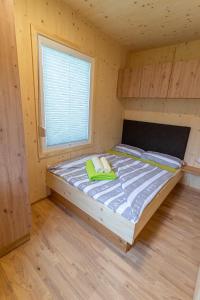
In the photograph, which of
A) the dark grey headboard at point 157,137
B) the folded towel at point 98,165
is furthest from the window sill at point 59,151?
the dark grey headboard at point 157,137

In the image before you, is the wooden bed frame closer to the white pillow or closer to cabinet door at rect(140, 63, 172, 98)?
the white pillow

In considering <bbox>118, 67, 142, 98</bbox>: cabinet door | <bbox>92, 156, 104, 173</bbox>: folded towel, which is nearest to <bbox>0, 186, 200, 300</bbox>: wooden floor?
<bbox>92, 156, 104, 173</bbox>: folded towel

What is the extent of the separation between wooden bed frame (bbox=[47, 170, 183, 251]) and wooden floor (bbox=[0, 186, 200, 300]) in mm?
113

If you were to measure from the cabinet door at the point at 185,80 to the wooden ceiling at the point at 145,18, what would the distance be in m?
0.47

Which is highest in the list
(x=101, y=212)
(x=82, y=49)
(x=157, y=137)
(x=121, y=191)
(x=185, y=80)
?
(x=82, y=49)

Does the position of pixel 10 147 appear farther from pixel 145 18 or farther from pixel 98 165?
pixel 145 18

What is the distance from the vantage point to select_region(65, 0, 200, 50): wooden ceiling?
1.81 metres

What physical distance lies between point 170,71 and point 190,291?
2.74 meters

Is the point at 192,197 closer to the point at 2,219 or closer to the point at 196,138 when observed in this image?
the point at 196,138

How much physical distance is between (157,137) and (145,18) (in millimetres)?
1843

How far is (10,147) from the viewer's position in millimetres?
1284

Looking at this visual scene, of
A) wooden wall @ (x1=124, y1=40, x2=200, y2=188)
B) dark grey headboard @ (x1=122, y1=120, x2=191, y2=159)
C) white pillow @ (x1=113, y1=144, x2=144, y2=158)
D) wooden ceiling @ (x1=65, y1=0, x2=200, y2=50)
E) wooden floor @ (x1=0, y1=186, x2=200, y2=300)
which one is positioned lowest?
wooden floor @ (x1=0, y1=186, x2=200, y2=300)

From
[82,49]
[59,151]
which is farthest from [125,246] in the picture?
[82,49]

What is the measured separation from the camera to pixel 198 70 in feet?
7.53
